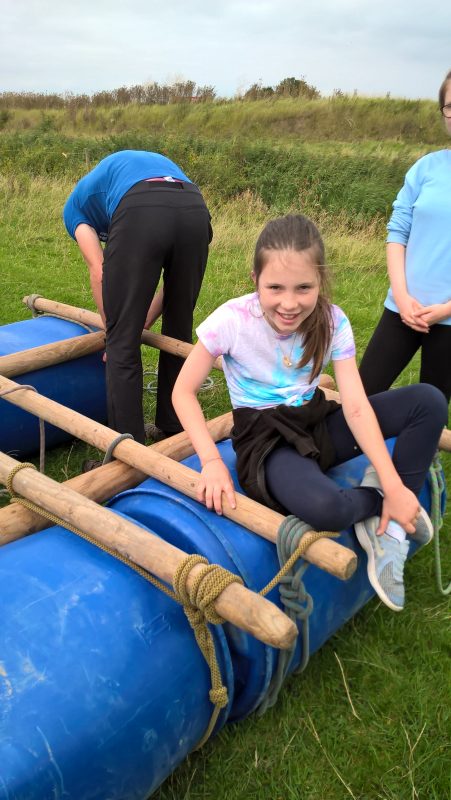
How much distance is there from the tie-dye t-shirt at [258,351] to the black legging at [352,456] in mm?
210

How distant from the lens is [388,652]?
2.50m

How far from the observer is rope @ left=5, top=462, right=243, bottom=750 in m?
1.54

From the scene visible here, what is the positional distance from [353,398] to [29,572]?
47.2 inches

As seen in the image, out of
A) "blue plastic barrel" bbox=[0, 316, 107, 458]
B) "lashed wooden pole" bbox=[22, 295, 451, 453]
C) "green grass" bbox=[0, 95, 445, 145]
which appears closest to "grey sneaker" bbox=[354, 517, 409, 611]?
"lashed wooden pole" bbox=[22, 295, 451, 453]

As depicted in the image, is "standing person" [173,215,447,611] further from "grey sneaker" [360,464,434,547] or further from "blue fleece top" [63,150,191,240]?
"blue fleece top" [63,150,191,240]

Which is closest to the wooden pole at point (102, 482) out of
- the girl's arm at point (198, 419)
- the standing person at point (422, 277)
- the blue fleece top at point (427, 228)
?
the girl's arm at point (198, 419)

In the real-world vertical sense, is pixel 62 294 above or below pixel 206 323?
below

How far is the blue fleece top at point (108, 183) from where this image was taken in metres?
3.14

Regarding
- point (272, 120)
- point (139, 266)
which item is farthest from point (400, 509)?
point (272, 120)

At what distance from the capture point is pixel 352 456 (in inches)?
94.3

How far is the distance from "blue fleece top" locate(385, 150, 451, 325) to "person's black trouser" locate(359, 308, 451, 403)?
12cm

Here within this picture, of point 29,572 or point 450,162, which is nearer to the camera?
point 29,572

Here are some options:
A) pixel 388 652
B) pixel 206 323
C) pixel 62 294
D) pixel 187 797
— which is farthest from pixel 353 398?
pixel 62 294

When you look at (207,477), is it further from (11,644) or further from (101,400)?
(101,400)
